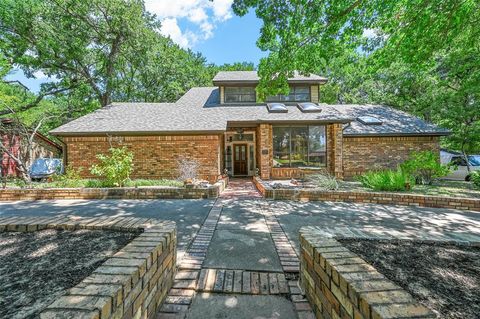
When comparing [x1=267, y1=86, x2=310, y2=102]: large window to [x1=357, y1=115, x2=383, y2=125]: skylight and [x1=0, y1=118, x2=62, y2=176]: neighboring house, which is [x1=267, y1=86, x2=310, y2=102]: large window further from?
[x1=0, y1=118, x2=62, y2=176]: neighboring house

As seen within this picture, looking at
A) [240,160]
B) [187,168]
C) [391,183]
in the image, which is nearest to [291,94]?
[240,160]

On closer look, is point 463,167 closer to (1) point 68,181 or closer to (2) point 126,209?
(2) point 126,209

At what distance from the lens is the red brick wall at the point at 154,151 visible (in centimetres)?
1098

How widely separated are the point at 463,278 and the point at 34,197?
1083 cm

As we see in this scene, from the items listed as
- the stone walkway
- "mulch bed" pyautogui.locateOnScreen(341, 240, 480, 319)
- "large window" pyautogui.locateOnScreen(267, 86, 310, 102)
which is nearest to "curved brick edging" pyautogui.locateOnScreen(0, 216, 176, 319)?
the stone walkway

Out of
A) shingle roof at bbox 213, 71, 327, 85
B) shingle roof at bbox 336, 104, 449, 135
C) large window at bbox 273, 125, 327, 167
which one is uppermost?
shingle roof at bbox 213, 71, 327, 85

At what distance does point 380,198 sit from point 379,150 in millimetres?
7501

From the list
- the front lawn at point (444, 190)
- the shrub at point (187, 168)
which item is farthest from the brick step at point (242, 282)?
the shrub at point (187, 168)

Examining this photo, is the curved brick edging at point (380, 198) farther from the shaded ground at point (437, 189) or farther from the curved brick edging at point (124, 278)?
the curved brick edging at point (124, 278)

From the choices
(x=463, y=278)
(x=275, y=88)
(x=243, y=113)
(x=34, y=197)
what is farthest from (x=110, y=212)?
(x=243, y=113)

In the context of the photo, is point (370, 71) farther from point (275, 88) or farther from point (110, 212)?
point (110, 212)

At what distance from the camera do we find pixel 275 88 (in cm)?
948

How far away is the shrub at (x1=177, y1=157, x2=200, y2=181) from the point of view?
11.0 meters

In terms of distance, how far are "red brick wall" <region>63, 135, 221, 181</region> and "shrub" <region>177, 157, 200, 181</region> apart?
0.20 metres
